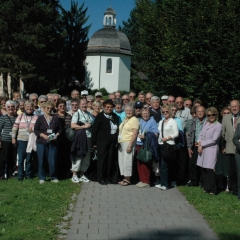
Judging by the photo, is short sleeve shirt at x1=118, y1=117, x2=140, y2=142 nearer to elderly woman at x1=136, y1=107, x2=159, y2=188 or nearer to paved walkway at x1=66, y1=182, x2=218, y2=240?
elderly woman at x1=136, y1=107, x2=159, y2=188

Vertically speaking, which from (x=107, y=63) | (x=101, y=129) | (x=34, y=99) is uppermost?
(x=107, y=63)

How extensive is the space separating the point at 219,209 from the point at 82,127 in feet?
12.9

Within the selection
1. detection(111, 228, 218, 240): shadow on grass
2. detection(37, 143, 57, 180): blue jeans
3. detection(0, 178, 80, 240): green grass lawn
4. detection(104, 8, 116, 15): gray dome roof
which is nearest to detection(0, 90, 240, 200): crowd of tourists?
detection(37, 143, 57, 180): blue jeans

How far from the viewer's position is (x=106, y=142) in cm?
1073

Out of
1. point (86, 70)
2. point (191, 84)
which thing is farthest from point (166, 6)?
point (86, 70)

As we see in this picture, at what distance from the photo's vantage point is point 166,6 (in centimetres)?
1980

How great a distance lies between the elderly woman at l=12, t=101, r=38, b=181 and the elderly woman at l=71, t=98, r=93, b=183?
0.97 m

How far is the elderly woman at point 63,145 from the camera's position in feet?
35.7

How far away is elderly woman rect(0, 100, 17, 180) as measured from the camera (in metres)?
10.9

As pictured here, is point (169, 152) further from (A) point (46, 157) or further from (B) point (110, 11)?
(B) point (110, 11)

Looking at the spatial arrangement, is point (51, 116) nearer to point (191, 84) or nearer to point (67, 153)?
point (67, 153)

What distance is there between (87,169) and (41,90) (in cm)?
3965

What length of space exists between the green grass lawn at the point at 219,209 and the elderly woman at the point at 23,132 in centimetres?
372

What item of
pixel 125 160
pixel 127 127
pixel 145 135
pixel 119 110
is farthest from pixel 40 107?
pixel 145 135
